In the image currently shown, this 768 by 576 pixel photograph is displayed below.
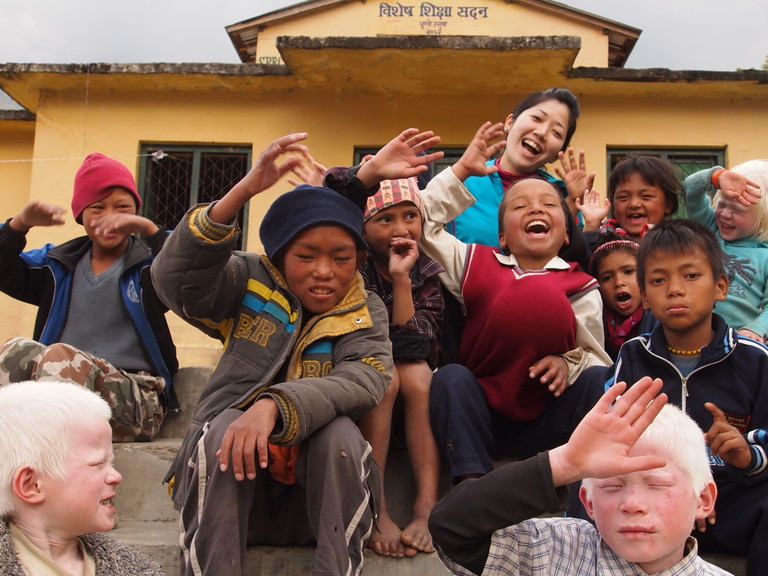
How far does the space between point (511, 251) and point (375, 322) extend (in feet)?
2.98

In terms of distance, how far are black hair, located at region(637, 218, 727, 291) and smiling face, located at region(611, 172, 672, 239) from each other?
3.99 feet

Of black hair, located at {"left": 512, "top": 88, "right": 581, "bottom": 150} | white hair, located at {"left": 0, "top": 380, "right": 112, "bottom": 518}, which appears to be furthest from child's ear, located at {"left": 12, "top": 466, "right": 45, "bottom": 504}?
black hair, located at {"left": 512, "top": 88, "right": 581, "bottom": 150}

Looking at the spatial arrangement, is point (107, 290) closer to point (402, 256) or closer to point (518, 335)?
point (402, 256)

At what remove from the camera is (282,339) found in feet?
8.30

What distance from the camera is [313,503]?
225cm

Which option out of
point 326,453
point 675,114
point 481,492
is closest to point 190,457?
point 326,453

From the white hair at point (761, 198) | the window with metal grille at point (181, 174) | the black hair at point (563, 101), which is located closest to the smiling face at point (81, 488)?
the black hair at point (563, 101)

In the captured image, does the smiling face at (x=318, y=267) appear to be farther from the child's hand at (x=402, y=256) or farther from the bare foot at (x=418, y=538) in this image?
the bare foot at (x=418, y=538)

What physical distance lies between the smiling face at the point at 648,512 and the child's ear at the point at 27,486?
1288 millimetres

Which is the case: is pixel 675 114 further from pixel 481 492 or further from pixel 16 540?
pixel 16 540

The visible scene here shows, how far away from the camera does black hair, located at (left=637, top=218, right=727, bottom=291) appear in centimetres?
264

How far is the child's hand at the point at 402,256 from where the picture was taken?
2.98m

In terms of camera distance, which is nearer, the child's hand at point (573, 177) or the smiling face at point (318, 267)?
the smiling face at point (318, 267)

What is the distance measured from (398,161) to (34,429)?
1.64 m
